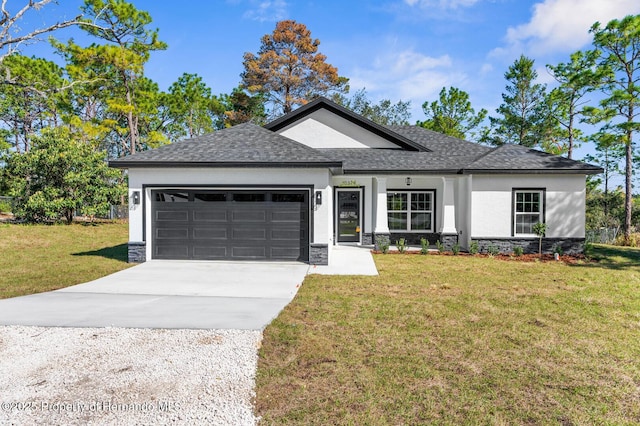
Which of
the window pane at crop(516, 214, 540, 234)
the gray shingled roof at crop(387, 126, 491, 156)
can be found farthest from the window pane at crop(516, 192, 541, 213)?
the gray shingled roof at crop(387, 126, 491, 156)

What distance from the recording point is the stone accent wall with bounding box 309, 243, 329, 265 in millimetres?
10367

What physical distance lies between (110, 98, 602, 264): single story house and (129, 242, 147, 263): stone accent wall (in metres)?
0.04

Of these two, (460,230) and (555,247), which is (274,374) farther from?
(555,247)

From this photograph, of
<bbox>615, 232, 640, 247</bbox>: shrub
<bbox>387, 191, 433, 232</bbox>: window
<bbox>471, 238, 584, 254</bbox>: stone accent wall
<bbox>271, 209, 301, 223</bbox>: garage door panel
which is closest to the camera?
<bbox>271, 209, 301, 223</bbox>: garage door panel

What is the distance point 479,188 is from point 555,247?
3.61 m

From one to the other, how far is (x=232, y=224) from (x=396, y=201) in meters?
7.49

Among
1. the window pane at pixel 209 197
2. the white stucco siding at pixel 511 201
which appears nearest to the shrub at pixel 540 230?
the white stucco siding at pixel 511 201

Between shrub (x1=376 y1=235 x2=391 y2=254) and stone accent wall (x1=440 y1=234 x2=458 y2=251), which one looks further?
stone accent wall (x1=440 y1=234 x2=458 y2=251)

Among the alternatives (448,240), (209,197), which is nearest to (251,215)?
(209,197)

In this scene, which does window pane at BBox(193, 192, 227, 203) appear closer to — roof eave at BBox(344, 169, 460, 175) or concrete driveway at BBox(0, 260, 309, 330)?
concrete driveway at BBox(0, 260, 309, 330)

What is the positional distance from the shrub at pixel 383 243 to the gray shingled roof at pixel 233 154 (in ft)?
14.5

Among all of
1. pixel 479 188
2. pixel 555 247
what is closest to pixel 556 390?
pixel 479 188

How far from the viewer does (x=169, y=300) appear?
6641mm

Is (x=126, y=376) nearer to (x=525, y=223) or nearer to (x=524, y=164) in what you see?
(x=525, y=223)
